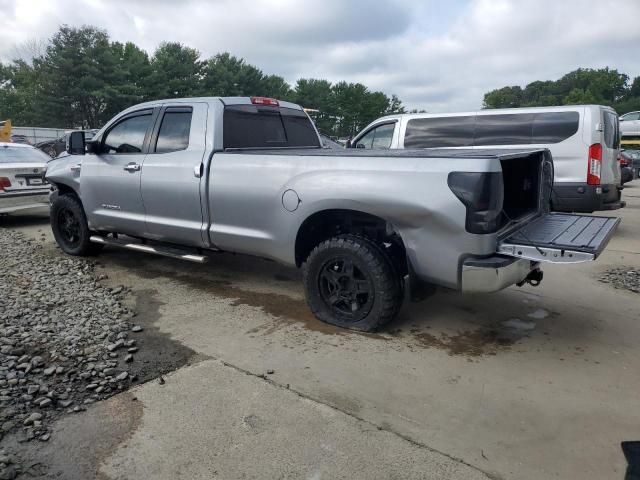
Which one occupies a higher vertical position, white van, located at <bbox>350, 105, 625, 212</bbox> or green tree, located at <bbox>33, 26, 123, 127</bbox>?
green tree, located at <bbox>33, 26, 123, 127</bbox>

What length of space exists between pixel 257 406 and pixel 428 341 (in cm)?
154

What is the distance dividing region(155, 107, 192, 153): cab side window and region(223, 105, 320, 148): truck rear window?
1.39 ft

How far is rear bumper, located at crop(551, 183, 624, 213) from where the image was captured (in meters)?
7.47

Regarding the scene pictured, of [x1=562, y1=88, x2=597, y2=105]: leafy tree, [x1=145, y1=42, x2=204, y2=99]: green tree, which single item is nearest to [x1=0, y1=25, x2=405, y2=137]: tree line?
[x1=145, y1=42, x2=204, y2=99]: green tree

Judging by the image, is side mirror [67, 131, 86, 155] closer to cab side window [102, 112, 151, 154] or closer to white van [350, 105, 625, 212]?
cab side window [102, 112, 151, 154]

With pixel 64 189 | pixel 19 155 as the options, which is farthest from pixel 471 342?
pixel 19 155

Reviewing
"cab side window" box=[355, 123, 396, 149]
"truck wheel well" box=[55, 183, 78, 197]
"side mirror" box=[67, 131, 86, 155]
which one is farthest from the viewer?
"cab side window" box=[355, 123, 396, 149]

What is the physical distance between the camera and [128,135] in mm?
5453

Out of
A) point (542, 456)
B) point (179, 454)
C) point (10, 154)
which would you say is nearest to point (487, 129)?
point (542, 456)

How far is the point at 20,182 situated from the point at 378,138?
20.2 feet

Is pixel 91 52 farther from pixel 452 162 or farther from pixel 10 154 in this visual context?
pixel 452 162

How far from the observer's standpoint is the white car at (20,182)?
8016 millimetres

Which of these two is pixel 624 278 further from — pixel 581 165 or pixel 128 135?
pixel 128 135

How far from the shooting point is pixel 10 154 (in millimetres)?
8641
